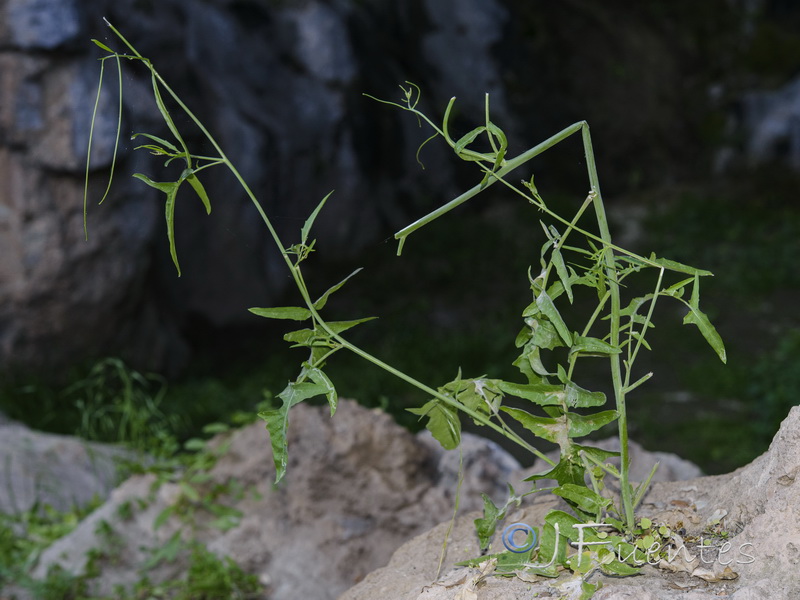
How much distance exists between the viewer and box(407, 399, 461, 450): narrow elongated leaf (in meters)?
1.68

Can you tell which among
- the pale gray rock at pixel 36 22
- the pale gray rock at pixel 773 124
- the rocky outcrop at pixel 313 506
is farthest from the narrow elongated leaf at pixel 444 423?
the pale gray rock at pixel 773 124

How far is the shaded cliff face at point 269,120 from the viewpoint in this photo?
5.02 m

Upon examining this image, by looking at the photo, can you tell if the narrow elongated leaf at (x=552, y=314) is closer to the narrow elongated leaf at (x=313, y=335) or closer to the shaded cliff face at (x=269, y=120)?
the narrow elongated leaf at (x=313, y=335)

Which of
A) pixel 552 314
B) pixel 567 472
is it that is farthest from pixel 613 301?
pixel 567 472

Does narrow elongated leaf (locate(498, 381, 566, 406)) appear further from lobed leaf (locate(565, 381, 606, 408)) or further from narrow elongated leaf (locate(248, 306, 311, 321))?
narrow elongated leaf (locate(248, 306, 311, 321))

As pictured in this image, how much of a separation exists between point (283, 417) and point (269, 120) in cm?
546

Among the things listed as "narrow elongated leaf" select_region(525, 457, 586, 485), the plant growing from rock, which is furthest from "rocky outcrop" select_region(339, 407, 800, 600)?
"narrow elongated leaf" select_region(525, 457, 586, 485)

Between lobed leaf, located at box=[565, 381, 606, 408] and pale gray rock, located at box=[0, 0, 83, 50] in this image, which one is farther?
Result: pale gray rock, located at box=[0, 0, 83, 50]

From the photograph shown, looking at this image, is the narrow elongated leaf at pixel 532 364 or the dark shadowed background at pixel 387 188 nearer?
the narrow elongated leaf at pixel 532 364

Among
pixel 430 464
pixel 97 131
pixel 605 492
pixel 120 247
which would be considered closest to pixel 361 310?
pixel 120 247

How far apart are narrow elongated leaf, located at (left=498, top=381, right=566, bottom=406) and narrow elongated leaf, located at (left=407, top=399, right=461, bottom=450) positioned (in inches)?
6.2

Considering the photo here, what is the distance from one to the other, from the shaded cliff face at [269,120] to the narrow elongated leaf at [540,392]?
2.10 metres

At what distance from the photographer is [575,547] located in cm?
160

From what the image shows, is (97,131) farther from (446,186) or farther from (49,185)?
(446,186)
